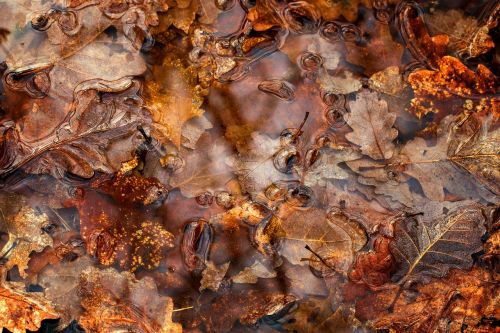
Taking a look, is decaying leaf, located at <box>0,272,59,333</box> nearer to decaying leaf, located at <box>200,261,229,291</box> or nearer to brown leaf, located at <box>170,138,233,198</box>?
decaying leaf, located at <box>200,261,229,291</box>

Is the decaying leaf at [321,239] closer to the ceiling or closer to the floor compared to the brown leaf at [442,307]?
closer to the ceiling

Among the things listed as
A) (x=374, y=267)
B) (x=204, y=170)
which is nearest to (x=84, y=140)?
(x=204, y=170)

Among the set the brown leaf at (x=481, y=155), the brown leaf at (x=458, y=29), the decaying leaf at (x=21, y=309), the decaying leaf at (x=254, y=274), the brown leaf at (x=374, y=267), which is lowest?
the decaying leaf at (x=21, y=309)

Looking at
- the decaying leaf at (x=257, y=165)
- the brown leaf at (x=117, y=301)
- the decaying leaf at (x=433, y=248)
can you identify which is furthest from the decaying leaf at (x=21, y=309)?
the decaying leaf at (x=433, y=248)

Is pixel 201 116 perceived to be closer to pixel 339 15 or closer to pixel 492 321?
pixel 339 15

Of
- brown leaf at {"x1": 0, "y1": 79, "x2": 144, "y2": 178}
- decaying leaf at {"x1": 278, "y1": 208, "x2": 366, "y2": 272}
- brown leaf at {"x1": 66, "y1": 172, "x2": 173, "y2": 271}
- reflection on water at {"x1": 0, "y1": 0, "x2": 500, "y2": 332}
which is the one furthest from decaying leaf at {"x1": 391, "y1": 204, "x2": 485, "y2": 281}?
brown leaf at {"x1": 0, "y1": 79, "x2": 144, "y2": 178}

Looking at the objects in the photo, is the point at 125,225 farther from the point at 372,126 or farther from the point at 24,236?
the point at 372,126

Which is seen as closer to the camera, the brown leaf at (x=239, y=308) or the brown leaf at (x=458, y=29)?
the brown leaf at (x=239, y=308)

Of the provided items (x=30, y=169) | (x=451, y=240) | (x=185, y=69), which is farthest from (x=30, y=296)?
(x=451, y=240)

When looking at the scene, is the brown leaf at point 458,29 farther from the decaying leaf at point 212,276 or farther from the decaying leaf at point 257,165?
the decaying leaf at point 212,276
